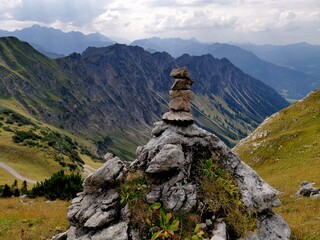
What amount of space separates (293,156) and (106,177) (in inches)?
2016

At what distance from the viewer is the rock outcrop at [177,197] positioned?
622 inches

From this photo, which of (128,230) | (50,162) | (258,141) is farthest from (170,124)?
(50,162)

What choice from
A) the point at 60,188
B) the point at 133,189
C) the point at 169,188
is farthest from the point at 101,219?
the point at 60,188

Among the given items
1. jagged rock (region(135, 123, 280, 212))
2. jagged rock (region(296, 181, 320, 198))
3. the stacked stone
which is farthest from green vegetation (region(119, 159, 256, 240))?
jagged rock (region(296, 181, 320, 198))

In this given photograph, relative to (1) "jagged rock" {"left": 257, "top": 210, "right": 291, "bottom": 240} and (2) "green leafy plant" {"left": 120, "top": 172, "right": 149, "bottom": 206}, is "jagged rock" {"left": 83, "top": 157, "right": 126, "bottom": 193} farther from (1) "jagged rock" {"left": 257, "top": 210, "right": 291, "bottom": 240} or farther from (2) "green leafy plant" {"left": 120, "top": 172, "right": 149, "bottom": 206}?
(1) "jagged rock" {"left": 257, "top": 210, "right": 291, "bottom": 240}

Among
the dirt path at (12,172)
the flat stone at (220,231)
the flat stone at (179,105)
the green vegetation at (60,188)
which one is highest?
the flat stone at (179,105)

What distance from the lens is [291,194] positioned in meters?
37.5

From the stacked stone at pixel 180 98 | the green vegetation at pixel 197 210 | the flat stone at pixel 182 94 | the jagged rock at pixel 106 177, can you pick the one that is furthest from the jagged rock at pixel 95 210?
the flat stone at pixel 182 94

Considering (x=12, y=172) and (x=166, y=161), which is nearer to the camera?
(x=166, y=161)

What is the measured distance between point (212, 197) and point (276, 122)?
70.4 meters

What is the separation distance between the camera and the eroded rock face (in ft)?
53.5

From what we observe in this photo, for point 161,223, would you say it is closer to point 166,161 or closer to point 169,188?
point 169,188

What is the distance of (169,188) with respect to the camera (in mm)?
17047

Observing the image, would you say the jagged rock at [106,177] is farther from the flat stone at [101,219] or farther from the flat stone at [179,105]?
the flat stone at [179,105]
